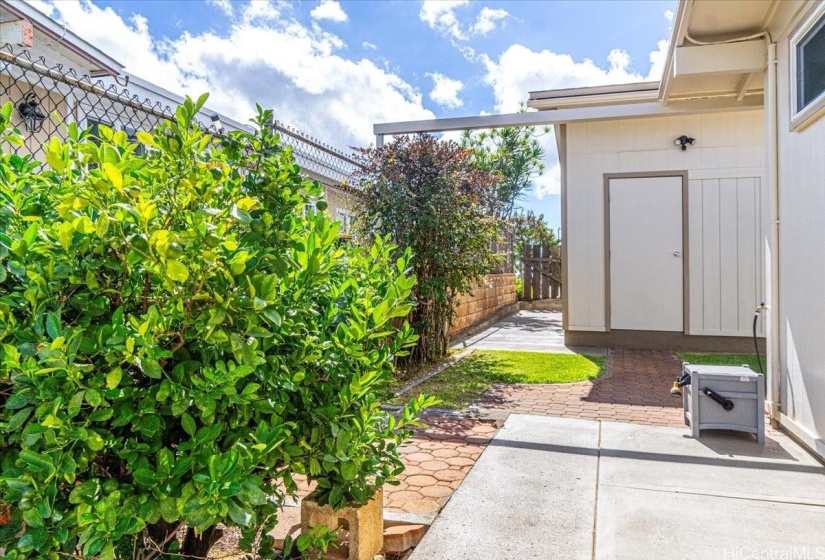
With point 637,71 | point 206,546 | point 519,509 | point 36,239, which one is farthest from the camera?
point 637,71

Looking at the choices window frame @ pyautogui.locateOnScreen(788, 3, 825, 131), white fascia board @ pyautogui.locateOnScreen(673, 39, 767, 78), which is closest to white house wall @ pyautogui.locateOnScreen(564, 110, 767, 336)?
white fascia board @ pyautogui.locateOnScreen(673, 39, 767, 78)

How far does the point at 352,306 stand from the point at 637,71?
9.97 metres

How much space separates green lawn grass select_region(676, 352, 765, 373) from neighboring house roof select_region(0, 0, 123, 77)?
835 cm

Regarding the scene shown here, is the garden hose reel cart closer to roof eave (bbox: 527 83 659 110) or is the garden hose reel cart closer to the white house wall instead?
the white house wall

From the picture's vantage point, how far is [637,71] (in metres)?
9.56

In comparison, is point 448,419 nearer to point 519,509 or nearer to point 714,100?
point 519,509

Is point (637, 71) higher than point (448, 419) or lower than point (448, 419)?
higher

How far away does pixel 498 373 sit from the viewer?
19.4 ft

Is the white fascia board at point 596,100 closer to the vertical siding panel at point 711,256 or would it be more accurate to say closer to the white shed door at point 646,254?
the white shed door at point 646,254

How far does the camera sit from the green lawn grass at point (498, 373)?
491 cm

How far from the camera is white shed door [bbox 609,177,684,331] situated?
24.6 feet

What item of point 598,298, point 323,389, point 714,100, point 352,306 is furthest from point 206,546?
point 598,298

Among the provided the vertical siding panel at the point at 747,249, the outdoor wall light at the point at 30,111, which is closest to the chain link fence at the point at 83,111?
the outdoor wall light at the point at 30,111

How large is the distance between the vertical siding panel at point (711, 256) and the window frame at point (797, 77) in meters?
4.01
